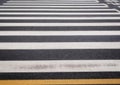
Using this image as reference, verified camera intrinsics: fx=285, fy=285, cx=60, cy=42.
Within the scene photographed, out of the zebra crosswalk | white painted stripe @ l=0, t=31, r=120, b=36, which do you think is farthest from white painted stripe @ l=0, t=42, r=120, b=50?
white painted stripe @ l=0, t=31, r=120, b=36

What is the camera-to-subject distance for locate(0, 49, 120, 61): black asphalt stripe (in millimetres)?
4875

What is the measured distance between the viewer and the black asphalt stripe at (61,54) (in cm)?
488

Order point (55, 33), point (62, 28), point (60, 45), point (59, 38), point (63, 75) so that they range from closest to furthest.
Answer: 1. point (63, 75)
2. point (60, 45)
3. point (59, 38)
4. point (55, 33)
5. point (62, 28)

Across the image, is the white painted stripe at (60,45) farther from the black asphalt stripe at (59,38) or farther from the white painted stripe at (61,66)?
the white painted stripe at (61,66)

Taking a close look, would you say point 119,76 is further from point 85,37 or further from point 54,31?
point 54,31

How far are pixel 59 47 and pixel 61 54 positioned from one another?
0.42 m

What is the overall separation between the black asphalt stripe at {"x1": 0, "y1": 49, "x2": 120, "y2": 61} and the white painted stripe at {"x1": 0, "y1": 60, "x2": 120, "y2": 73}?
7.8 inches

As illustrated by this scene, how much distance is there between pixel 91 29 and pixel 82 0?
220 inches

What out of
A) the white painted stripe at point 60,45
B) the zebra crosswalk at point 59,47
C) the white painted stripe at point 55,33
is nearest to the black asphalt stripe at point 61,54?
the zebra crosswalk at point 59,47

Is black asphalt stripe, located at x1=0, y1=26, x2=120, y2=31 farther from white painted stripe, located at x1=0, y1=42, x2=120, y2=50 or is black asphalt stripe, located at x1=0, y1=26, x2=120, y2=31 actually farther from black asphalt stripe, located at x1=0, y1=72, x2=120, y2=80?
black asphalt stripe, located at x1=0, y1=72, x2=120, y2=80

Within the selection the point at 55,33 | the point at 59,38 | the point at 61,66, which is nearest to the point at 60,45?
the point at 59,38

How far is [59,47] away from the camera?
548cm

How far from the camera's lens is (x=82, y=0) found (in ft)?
40.3

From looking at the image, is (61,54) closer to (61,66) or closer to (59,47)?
(59,47)
